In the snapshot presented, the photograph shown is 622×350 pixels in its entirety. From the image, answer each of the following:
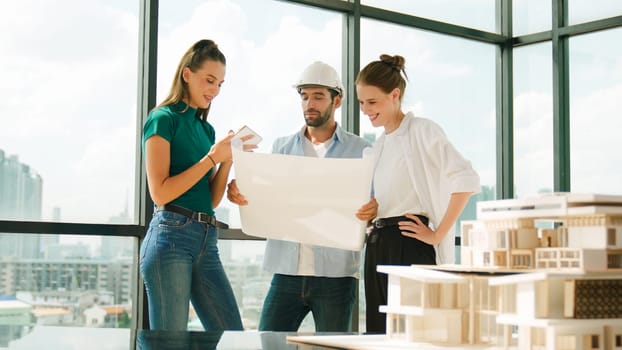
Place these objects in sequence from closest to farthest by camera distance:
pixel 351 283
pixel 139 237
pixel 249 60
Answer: pixel 351 283 < pixel 139 237 < pixel 249 60

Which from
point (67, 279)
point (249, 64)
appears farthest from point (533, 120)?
point (67, 279)

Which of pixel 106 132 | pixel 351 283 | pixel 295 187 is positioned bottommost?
pixel 351 283

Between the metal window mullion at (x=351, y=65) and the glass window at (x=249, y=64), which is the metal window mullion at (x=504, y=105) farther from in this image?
the glass window at (x=249, y=64)

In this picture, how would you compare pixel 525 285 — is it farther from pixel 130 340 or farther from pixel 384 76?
pixel 384 76

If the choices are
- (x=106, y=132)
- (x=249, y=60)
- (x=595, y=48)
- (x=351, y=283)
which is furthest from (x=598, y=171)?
(x=106, y=132)

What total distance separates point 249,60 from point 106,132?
2.65ft

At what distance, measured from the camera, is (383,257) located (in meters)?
2.57

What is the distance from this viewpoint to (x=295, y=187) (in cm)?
219

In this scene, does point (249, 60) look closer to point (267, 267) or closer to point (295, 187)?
point (267, 267)

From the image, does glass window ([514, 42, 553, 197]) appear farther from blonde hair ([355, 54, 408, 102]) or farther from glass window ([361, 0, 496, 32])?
blonde hair ([355, 54, 408, 102])

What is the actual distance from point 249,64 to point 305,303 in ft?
5.11

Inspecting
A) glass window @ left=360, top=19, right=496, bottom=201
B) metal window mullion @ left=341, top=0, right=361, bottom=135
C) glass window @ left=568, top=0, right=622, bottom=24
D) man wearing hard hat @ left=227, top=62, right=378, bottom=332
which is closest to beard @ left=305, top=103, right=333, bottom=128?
man wearing hard hat @ left=227, top=62, right=378, bottom=332

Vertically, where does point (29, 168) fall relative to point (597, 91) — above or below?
below

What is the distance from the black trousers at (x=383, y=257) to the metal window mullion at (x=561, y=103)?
2478 mm
